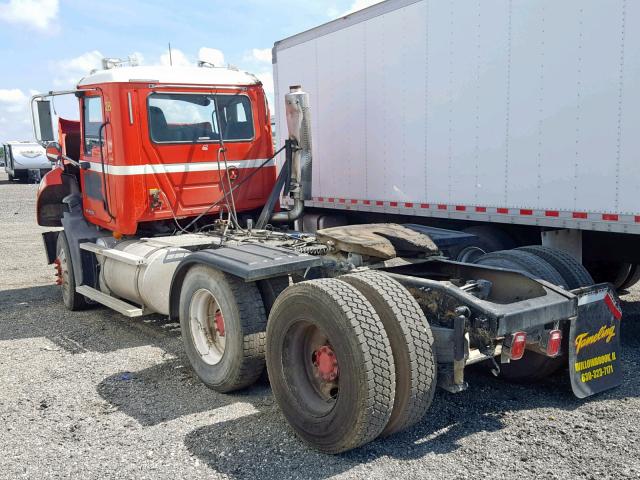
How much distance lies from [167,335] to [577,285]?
3890 mm

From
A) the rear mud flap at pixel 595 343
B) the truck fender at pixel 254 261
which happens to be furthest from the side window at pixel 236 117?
the rear mud flap at pixel 595 343

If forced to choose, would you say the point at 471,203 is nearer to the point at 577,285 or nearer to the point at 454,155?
the point at 454,155

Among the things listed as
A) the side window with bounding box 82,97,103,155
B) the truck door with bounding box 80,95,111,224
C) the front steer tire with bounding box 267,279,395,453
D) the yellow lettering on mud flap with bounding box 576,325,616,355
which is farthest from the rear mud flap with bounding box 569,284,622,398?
the side window with bounding box 82,97,103,155

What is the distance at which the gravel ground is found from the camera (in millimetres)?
3592

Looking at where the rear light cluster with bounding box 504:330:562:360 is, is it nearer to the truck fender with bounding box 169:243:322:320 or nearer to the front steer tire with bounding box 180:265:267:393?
the truck fender with bounding box 169:243:322:320

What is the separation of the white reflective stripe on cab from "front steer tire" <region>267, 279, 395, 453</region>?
2.98 m

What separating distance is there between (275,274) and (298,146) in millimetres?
2828

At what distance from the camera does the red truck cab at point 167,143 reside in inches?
249

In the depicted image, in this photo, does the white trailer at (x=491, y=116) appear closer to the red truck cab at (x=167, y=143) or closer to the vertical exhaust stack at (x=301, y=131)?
the vertical exhaust stack at (x=301, y=131)

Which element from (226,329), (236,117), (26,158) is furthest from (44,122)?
(26,158)

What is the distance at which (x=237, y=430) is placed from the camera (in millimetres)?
4102

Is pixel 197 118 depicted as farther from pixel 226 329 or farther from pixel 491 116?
pixel 491 116

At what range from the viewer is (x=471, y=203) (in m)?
6.59

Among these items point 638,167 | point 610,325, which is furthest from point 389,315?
point 638,167
